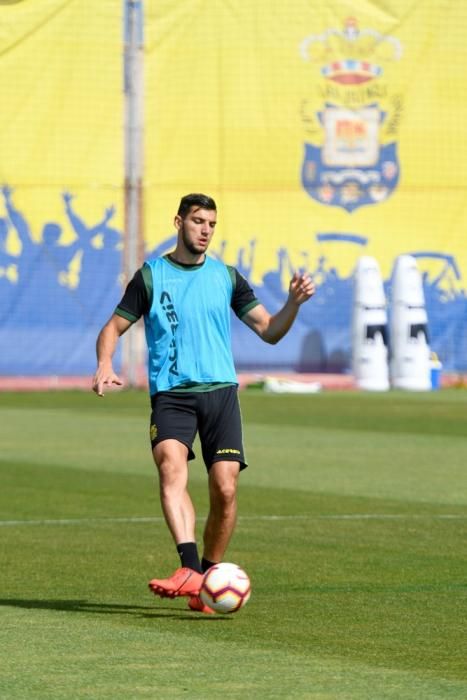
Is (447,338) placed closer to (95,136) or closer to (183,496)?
(95,136)

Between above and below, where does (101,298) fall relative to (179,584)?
below

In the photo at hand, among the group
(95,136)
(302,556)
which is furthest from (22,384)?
(302,556)

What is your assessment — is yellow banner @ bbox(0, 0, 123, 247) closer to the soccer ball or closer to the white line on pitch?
the white line on pitch

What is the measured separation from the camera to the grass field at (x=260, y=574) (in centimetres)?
768

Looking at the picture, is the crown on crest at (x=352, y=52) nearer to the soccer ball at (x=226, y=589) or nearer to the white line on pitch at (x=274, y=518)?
the white line on pitch at (x=274, y=518)

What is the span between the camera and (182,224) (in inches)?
393

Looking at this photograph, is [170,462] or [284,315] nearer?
[170,462]

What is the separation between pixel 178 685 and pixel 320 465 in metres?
13.0

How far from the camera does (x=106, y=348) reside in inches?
394

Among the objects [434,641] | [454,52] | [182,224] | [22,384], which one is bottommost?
[22,384]

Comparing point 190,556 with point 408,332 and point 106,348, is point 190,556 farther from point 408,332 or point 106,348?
point 408,332

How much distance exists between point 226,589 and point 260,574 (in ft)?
7.18

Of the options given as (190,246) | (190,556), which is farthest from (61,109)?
(190,556)

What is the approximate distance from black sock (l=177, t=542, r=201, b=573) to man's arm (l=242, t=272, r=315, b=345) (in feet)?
3.88
